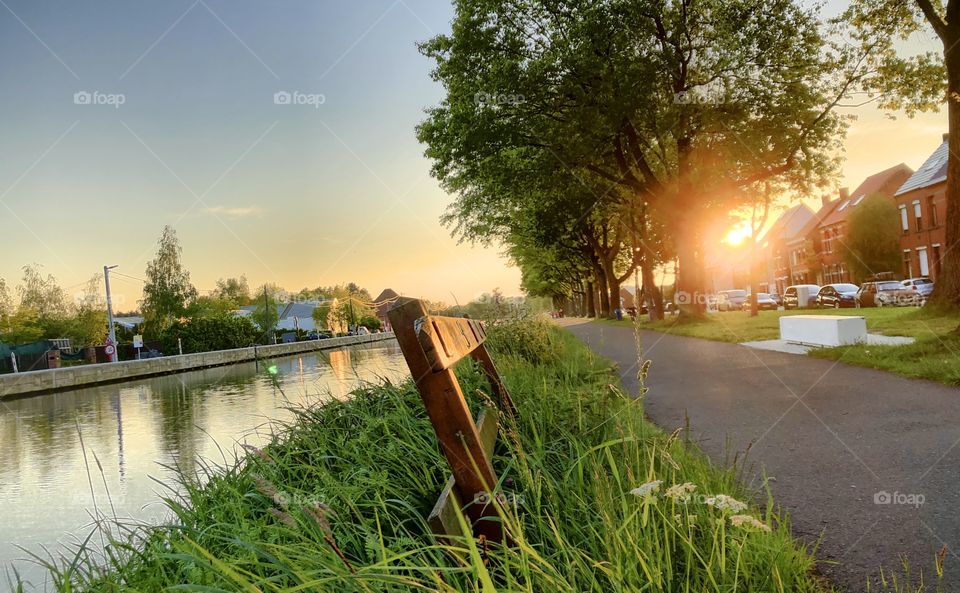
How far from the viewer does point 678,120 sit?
2361cm

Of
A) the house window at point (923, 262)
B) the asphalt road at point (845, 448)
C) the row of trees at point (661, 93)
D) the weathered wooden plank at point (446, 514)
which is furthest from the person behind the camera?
the house window at point (923, 262)

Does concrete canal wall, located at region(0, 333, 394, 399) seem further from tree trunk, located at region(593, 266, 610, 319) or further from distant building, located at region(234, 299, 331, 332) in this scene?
distant building, located at region(234, 299, 331, 332)

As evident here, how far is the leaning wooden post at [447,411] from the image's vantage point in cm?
234

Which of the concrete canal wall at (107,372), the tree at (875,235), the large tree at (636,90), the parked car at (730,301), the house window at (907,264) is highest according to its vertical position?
the large tree at (636,90)

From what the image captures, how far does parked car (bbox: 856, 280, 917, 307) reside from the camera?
33.6m

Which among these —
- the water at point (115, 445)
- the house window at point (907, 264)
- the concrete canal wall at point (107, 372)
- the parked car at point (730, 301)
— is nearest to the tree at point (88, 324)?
the concrete canal wall at point (107, 372)

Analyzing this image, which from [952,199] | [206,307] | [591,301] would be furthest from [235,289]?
[952,199]

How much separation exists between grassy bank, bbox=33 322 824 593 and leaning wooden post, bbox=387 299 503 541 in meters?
0.14

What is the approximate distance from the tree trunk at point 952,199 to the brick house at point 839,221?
46.2 m

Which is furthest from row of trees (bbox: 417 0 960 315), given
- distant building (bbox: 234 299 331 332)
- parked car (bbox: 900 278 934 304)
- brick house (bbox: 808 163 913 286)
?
distant building (bbox: 234 299 331 332)

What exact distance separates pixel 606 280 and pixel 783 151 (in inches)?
807

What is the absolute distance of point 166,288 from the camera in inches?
2584

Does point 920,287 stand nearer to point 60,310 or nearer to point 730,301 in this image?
point 730,301

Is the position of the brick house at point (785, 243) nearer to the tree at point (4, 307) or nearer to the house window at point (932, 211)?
the house window at point (932, 211)
